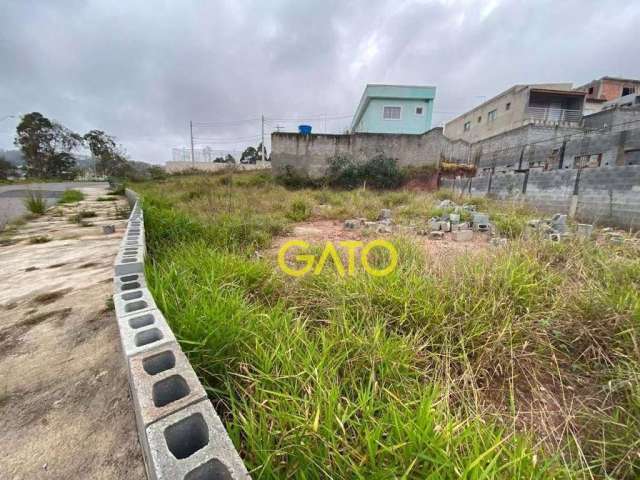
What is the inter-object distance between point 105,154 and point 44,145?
15.9ft

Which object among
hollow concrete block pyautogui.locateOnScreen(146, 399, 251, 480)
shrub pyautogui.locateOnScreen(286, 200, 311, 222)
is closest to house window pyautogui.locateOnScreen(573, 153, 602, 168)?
shrub pyautogui.locateOnScreen(286, 200, 311, 222)

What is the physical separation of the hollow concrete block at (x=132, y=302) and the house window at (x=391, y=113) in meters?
17.5

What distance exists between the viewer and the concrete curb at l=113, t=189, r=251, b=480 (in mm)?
485

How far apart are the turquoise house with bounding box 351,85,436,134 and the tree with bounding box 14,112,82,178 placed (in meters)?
32.0

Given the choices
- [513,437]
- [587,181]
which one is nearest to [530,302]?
[513,437]

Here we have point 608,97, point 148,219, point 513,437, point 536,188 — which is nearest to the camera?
point 513,437

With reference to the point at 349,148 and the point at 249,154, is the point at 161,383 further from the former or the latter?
the point at 249,154

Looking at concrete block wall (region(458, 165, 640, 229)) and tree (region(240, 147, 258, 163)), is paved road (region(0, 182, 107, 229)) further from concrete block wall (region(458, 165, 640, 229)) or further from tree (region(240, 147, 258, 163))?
tree (region(240, 147, 258, 163))

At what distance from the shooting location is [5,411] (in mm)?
868

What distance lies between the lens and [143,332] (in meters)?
0.85

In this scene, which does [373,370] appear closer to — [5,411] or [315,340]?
[315,340]

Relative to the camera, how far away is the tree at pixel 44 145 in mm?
24125

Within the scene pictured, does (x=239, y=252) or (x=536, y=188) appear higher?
(x=536, y=188)

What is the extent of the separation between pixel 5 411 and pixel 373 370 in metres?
1.34
